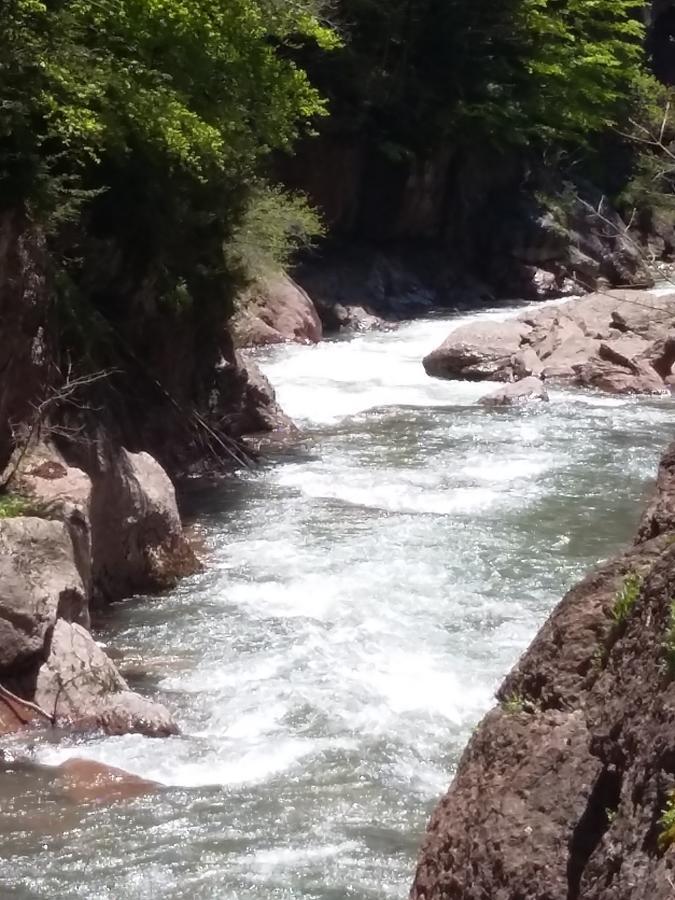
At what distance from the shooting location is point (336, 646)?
37.2 feet

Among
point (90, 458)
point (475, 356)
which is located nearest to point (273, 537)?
point (90, 458)

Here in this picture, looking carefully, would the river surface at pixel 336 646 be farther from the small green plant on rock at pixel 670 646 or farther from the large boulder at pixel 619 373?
the small green plant on rock at pixel 670 646

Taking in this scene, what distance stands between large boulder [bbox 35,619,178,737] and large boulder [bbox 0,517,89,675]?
0.17 metres

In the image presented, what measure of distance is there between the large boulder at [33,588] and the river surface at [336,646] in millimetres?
797

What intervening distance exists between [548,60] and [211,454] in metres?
25.1

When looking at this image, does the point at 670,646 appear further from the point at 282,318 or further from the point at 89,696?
the point at 282,318

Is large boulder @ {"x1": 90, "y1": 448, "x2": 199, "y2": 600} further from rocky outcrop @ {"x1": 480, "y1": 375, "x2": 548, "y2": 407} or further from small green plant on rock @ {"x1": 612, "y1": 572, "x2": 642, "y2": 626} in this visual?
rocky outcrop @ {"x1": 480, "y1": 375, "x2": 548, "y2": 407}

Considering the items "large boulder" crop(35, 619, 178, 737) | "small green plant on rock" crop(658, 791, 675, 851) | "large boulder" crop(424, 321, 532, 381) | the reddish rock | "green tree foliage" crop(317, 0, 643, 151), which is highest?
"green tree foliage" crop(317, 0, 643, 151)

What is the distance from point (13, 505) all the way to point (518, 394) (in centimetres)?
1237

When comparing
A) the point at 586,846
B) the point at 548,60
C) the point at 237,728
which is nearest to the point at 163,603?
the point at 237,728

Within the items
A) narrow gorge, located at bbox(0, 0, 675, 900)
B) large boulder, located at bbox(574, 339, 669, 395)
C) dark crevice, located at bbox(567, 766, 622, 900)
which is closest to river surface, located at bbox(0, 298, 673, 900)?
narrow gorge, located at bbox(0, 0, 675, 900)

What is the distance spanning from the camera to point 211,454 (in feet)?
58.1

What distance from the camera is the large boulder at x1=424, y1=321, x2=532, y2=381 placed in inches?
966

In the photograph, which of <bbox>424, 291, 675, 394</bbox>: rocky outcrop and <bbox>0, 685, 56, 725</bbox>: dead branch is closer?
<bbox>0, 685, 56, 725</bbox>: dead branch
